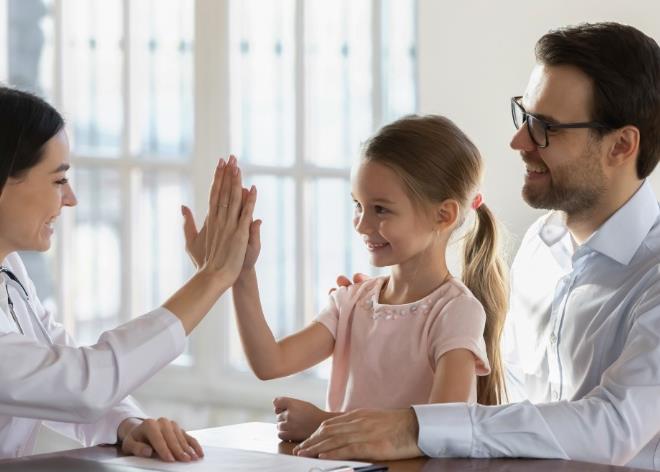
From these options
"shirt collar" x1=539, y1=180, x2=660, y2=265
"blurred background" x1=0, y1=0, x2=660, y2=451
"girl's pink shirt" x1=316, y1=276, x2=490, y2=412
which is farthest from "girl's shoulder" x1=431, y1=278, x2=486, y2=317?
"blurred background" x1=0, y1=0, x2=660, y2=451

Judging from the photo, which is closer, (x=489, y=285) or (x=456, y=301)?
(x=456, y=301)

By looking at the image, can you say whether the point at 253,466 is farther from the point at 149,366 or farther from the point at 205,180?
the point at 205,180

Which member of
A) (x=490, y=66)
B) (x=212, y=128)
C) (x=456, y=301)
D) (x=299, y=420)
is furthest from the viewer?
(x=212, y=128)

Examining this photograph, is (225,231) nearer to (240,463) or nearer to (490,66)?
(240,463)

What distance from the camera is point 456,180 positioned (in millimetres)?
2436

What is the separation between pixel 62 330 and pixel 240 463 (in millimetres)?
795

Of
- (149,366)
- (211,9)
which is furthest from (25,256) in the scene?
(149,366)

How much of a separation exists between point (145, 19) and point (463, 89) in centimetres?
167

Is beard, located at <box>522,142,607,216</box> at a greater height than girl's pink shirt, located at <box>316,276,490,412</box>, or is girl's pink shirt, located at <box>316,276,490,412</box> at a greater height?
beard, located at <box>522,142,607,216</box>

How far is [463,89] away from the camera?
3.52 meters

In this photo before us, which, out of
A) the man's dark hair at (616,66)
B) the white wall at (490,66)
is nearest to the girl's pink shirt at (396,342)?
the man's dark hair at (616,66)

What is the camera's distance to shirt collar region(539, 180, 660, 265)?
2365 mm

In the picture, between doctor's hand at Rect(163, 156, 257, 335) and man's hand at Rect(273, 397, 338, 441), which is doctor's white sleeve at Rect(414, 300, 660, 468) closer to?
man's hand at Rect(273, 397, 338, 441)

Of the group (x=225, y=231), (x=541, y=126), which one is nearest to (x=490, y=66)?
(x=541, y=126)
